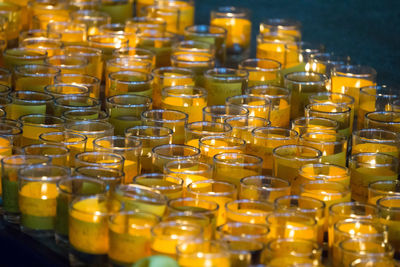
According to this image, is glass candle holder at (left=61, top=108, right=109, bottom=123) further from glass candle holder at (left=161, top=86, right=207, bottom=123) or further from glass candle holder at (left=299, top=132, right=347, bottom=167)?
glass candle holder at (left=299, top=132, right=347, bottom=167)

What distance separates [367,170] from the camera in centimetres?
224

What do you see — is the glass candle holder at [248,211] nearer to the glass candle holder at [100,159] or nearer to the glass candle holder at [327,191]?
the glass candle holder at [327,191]

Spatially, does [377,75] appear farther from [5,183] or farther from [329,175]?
[5,183]

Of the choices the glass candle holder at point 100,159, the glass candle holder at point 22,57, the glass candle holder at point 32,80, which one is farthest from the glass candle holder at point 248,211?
the glass candle holder at point 22,57

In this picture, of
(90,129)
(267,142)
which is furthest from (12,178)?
(267,142)

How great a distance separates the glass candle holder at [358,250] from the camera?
5.66 feet

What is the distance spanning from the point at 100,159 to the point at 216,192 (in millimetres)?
335

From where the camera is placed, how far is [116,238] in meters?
1.75

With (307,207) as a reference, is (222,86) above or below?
above

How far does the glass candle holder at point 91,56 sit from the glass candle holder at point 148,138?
697 mm

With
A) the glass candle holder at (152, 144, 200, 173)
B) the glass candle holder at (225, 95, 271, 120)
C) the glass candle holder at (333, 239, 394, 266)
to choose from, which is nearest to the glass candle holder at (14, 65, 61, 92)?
the glass candle holder at (225, 95, 271, 120)

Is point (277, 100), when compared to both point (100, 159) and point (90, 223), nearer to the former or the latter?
point (100, 159)

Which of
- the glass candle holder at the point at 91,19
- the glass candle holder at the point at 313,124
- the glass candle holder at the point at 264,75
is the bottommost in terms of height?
the glass candle holder at the point at 313,124

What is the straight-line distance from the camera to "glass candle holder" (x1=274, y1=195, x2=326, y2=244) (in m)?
1.86
